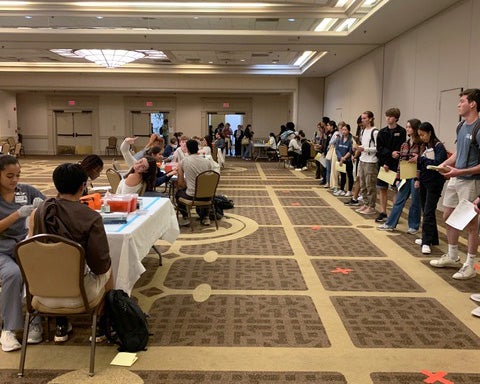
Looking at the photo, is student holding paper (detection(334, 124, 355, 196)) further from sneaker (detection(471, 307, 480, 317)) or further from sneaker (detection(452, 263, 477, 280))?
sneaker (detection(471, 307, 480, 317))

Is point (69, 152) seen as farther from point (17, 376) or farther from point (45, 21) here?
point (17, 376)

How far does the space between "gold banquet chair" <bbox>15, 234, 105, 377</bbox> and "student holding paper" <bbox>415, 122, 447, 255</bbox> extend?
401 cm

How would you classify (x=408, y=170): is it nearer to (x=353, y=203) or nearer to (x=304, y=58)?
(x=353, y=203)

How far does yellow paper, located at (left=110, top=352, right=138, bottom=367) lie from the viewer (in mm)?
2879

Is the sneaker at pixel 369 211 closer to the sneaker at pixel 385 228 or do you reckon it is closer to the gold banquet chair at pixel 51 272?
the sneaker at pixel 385 228

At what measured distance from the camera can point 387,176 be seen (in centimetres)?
659

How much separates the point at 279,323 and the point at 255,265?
1.48m

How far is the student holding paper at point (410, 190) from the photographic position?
5.79m

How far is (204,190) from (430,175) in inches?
115

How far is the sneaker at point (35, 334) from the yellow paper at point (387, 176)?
4.85 m

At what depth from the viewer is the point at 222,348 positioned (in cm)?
311

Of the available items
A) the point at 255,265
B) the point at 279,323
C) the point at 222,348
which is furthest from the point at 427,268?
the point at 222,348

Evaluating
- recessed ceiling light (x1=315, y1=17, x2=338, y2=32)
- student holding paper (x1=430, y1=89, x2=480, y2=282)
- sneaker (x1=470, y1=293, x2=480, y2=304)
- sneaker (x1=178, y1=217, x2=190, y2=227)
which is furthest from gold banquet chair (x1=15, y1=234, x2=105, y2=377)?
recessed ceiling light (x1=315, y1=17, x2=338, y2=32)

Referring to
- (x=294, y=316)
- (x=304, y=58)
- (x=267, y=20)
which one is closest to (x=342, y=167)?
(x=267, y=20)
